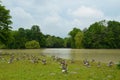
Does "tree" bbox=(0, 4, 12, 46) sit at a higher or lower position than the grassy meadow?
higher

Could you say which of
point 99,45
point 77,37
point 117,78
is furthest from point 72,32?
point 117,78

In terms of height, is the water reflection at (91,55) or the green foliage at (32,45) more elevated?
the green foliage at (32,45)

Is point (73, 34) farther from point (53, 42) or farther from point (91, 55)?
point (91, 55)

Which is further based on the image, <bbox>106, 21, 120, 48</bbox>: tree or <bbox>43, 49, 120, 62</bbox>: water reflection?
<bbox>106, 21, 120, 48</bbox>: tree

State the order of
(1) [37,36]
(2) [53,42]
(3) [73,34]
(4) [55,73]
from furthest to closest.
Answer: (2) [53,42] → (1) [37,36] → (3) [73,34] → (4) [55,73]

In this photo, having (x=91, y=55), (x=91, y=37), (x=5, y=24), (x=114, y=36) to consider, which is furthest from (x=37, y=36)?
(x=91, y=55)

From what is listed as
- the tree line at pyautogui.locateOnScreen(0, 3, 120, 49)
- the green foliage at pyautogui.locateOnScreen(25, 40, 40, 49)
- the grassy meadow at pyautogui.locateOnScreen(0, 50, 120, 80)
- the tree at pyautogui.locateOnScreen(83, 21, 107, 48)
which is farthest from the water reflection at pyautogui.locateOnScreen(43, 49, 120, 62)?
the green foliage at pyautogui.locateOnScreen(25, 40, 40, 49)

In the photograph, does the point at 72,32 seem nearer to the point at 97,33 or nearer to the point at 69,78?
the point at 97,33

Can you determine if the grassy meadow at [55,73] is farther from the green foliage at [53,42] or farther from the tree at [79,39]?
the green foliage at [53,42]

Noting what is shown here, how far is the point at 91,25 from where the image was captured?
130 metres

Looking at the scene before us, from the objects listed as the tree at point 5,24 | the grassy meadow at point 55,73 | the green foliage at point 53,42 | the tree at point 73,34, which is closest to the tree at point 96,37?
the tree at point 73,34

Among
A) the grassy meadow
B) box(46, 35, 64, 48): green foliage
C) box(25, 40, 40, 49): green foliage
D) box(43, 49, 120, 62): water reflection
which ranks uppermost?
box(46, 35, 64, 48): green foliage

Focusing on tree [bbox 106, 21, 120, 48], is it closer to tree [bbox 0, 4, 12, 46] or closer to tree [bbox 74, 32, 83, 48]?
tree [bbox 74, 32, 83, 48]

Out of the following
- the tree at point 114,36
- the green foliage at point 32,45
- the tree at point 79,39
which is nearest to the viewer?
the tree at point 114,36
